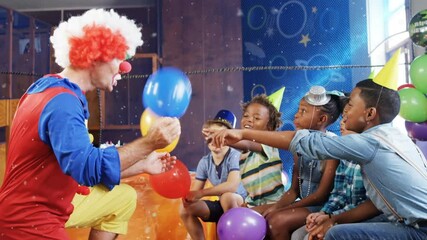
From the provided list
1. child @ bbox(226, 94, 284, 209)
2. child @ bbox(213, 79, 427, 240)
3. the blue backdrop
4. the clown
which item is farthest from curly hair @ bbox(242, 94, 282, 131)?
the blue backdrop

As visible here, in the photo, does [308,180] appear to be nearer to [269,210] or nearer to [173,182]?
[269,210]

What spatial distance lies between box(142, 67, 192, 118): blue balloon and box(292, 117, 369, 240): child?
32.5 inches

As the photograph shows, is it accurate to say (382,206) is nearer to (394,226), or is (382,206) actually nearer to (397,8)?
(394,226)

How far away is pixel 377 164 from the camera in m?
2.08

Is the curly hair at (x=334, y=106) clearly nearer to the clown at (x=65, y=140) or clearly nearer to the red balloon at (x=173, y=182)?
the red balloon at (x=173, y=182)

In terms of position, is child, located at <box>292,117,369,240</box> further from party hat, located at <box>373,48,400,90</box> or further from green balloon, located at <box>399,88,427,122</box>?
green balloon, located at <box>399,88,427,122</box>

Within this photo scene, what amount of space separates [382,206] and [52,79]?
1456 millimetres

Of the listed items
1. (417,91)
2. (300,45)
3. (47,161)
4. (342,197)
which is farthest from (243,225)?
(300,45)

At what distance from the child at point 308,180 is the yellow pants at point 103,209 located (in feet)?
2.52

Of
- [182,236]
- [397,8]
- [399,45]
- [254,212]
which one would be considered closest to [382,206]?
[254,212]

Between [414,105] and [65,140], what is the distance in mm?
2907

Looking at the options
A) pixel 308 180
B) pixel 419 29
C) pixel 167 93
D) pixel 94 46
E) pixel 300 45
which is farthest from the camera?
pixel 300 45

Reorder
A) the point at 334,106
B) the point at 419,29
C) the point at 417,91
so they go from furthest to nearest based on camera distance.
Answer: the point at 417,91 → the point at 419,29 → the point at 334,106

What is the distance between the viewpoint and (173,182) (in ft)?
10.6
